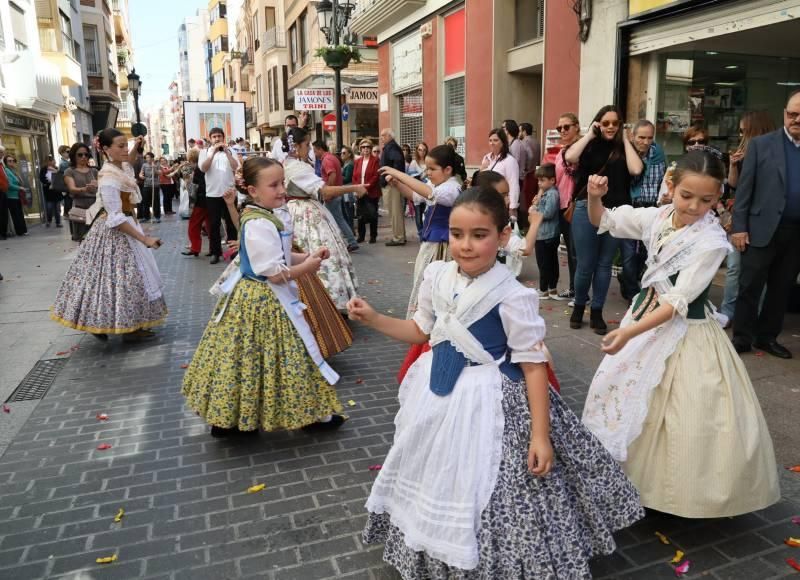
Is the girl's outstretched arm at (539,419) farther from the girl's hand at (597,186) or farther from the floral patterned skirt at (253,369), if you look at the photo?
the floral patterned skirt at (253,369)

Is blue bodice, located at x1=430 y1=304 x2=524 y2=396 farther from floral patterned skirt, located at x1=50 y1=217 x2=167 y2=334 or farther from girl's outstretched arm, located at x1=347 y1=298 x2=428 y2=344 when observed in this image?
floral patterned skirt, located at x1=50 y1=217 x2=167 y2=334

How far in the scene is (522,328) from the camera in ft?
7.35

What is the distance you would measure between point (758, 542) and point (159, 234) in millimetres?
14152

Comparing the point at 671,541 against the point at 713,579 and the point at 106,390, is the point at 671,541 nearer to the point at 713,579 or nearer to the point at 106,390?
the point at 713,579

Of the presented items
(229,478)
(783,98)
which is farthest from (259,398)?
(783,98)

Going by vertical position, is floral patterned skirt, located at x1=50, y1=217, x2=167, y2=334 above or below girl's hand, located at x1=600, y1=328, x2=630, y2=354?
below

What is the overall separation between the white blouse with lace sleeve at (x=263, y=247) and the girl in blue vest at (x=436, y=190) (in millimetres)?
1237

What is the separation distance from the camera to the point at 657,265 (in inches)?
121

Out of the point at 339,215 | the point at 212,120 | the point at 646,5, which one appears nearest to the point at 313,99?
the point at 339,215

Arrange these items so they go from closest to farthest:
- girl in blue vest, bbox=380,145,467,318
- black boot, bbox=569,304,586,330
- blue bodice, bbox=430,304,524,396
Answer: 1. blue bodice, bbox=430,304,524,396
2. girl in blue vest, bbox=380,145,467,318
3. black boot, bbox=569,304,586,330

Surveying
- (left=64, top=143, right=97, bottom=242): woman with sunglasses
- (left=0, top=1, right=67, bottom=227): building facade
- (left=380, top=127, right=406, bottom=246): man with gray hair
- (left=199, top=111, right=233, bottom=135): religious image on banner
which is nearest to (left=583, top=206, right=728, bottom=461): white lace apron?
(left=64, top=143, right=97, bottom=242): woman with sunglasses

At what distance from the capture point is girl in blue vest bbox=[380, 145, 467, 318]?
15.3ft

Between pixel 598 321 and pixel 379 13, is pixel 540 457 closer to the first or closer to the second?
pixel 598 321

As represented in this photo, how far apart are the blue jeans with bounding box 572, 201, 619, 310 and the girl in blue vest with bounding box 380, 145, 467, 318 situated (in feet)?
4.90
